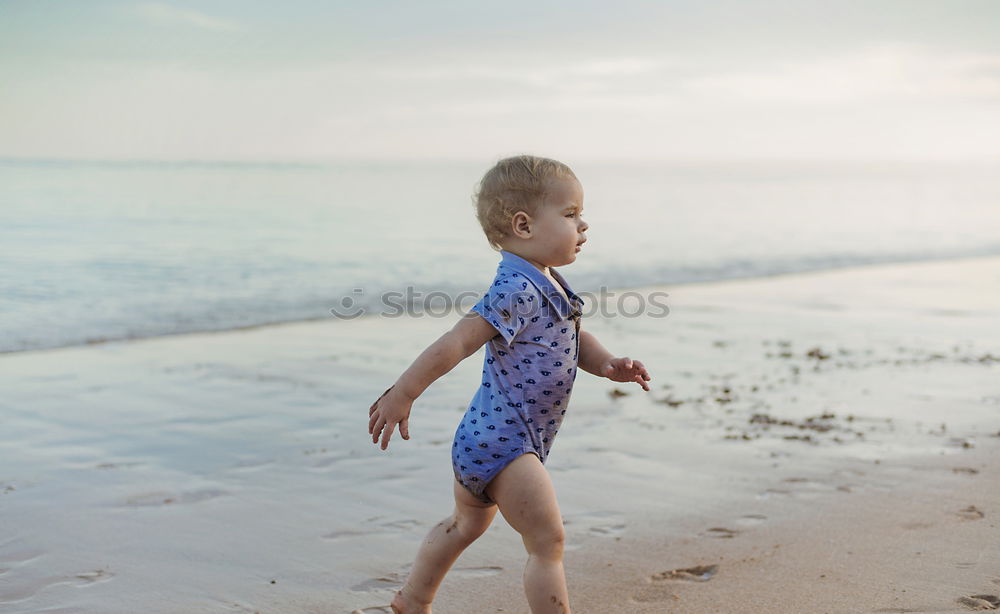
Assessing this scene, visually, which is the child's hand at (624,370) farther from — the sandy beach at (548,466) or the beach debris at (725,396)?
the beach debris at (725,396)

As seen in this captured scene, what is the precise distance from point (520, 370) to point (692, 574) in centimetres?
121

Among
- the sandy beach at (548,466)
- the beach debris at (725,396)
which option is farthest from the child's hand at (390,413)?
the beach debris at (725,396)

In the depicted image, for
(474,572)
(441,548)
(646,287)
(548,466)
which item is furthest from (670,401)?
(646,287)

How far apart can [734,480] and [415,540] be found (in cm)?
159

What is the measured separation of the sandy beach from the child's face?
1207mm

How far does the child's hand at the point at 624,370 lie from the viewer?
9.21ft

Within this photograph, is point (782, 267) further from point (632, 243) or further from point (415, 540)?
point (415, 540)

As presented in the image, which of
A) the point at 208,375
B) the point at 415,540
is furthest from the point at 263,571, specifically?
the point at 208,375

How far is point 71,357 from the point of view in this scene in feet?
26.1

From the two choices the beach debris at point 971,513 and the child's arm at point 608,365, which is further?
the beach debris at point 971,513

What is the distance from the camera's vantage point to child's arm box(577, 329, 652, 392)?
9.22ft

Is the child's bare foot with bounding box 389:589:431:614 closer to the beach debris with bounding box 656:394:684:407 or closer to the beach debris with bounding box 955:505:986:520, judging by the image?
the beach debris with bounding box 955:505:986:520

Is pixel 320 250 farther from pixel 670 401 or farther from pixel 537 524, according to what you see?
pixel 537 524

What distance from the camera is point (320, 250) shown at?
56.2ft
